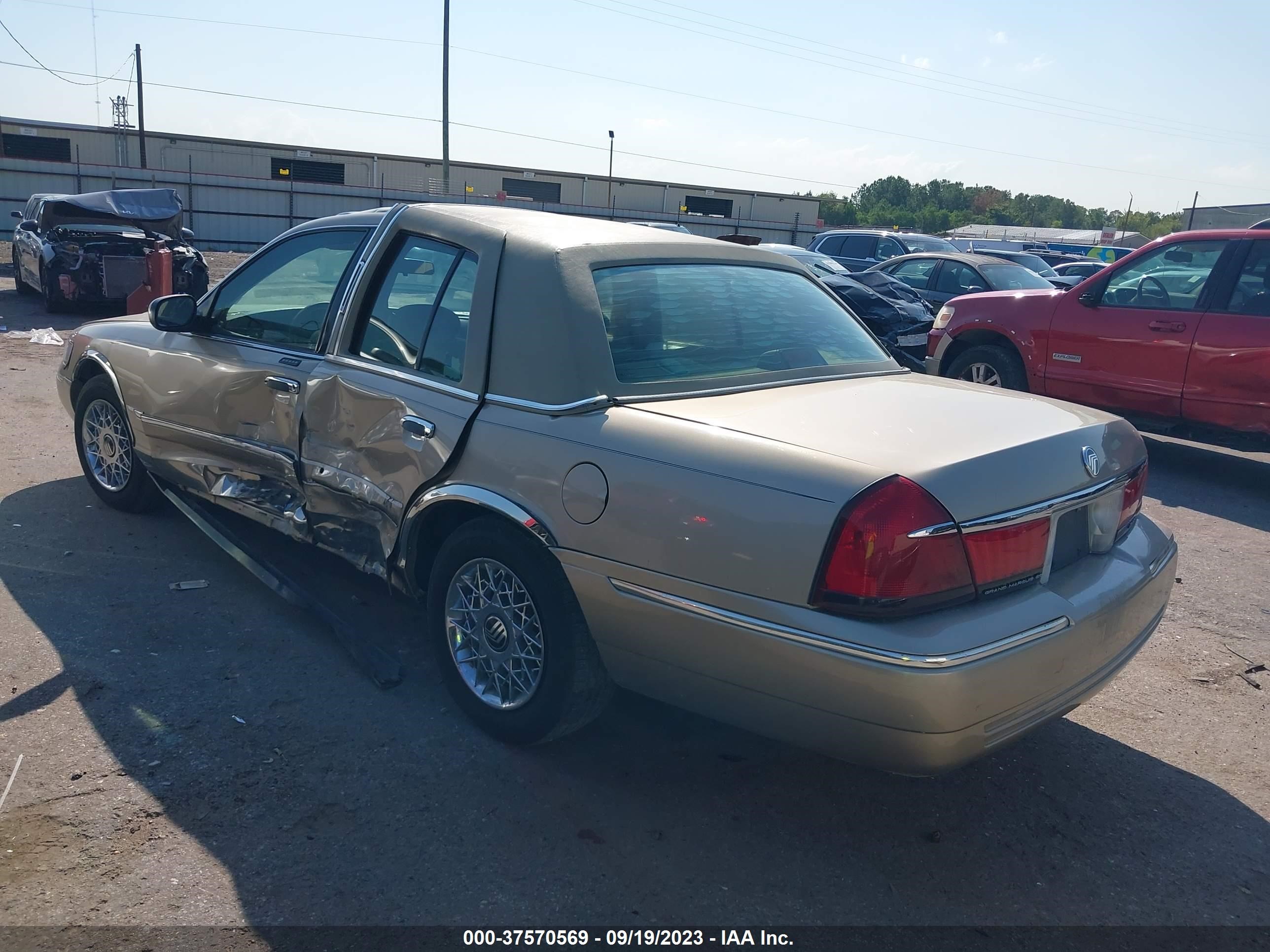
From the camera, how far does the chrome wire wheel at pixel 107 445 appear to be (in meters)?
5.45

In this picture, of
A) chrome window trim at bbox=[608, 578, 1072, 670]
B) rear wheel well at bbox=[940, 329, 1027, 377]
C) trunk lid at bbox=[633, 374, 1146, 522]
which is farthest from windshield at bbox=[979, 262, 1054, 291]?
chrome window trim at bbox=[608, 578, 1072, 670]

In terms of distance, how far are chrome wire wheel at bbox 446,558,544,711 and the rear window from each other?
0.79 meters

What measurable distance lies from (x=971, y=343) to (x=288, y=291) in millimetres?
6295

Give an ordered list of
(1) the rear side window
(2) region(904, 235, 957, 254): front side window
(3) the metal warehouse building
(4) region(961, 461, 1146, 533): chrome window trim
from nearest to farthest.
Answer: (4) region(961, 461, 1146, 533): chrome window trim < (1) the rear side window < (2) region(904, 235, 957, 254): front side window < (3) the metal warehouse building

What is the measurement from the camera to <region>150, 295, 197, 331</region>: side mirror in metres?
4.72

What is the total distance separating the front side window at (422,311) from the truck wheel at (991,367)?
19.5ft

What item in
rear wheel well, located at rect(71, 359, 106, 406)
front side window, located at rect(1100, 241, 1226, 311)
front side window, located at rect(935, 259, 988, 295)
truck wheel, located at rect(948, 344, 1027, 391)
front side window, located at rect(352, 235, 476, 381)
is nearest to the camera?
front side window, located at rect(352, 235, 476, 381)

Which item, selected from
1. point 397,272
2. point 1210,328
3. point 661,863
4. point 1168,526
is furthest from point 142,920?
point 1210,328

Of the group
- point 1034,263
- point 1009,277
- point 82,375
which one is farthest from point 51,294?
point 1034,263

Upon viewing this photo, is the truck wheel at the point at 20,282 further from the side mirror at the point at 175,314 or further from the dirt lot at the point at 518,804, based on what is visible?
the dirt lot at the point at 518,804

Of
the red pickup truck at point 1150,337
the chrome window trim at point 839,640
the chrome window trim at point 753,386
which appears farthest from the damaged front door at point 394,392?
the red pickup truck at point 1150,337

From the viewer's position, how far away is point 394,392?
145 inches

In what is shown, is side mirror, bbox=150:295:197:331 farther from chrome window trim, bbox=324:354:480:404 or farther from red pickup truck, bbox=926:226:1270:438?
red pickup truck, bbox=926:226:1270:438

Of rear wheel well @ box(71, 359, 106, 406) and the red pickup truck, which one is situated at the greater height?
the red pickup truck
